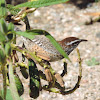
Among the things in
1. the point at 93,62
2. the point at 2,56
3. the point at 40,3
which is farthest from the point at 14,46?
the point at 93,62

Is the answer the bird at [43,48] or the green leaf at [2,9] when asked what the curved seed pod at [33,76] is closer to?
the bird at [43,48]

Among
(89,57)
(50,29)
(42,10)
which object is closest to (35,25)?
(50,29)

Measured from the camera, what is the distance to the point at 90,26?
4207 millimetres

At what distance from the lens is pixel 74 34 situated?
154 inches

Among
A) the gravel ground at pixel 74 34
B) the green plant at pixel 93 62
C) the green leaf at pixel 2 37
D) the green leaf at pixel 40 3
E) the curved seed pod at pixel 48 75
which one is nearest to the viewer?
the green leaf at pixel 2 37

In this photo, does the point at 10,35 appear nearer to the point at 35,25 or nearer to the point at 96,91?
the point at 96,91

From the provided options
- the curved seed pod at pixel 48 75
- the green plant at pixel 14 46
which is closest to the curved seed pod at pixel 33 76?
the green plant at pixel 14 46

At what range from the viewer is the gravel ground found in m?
2.46

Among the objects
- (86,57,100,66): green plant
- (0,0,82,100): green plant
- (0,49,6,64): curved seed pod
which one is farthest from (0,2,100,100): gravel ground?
(0,49,6,64): curved seed pod

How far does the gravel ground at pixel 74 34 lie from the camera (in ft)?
8.05

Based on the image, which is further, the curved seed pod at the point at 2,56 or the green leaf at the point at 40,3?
the green leaf at the point at 40,3

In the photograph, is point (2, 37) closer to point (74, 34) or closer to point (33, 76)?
point (33, 76)

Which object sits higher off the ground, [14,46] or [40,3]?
[40,3]

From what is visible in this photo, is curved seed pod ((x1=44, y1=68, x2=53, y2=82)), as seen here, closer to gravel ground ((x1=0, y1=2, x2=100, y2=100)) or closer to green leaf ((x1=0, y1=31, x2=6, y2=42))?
green leaf ((x1=0, y1=31, x2=6, y2=42))
